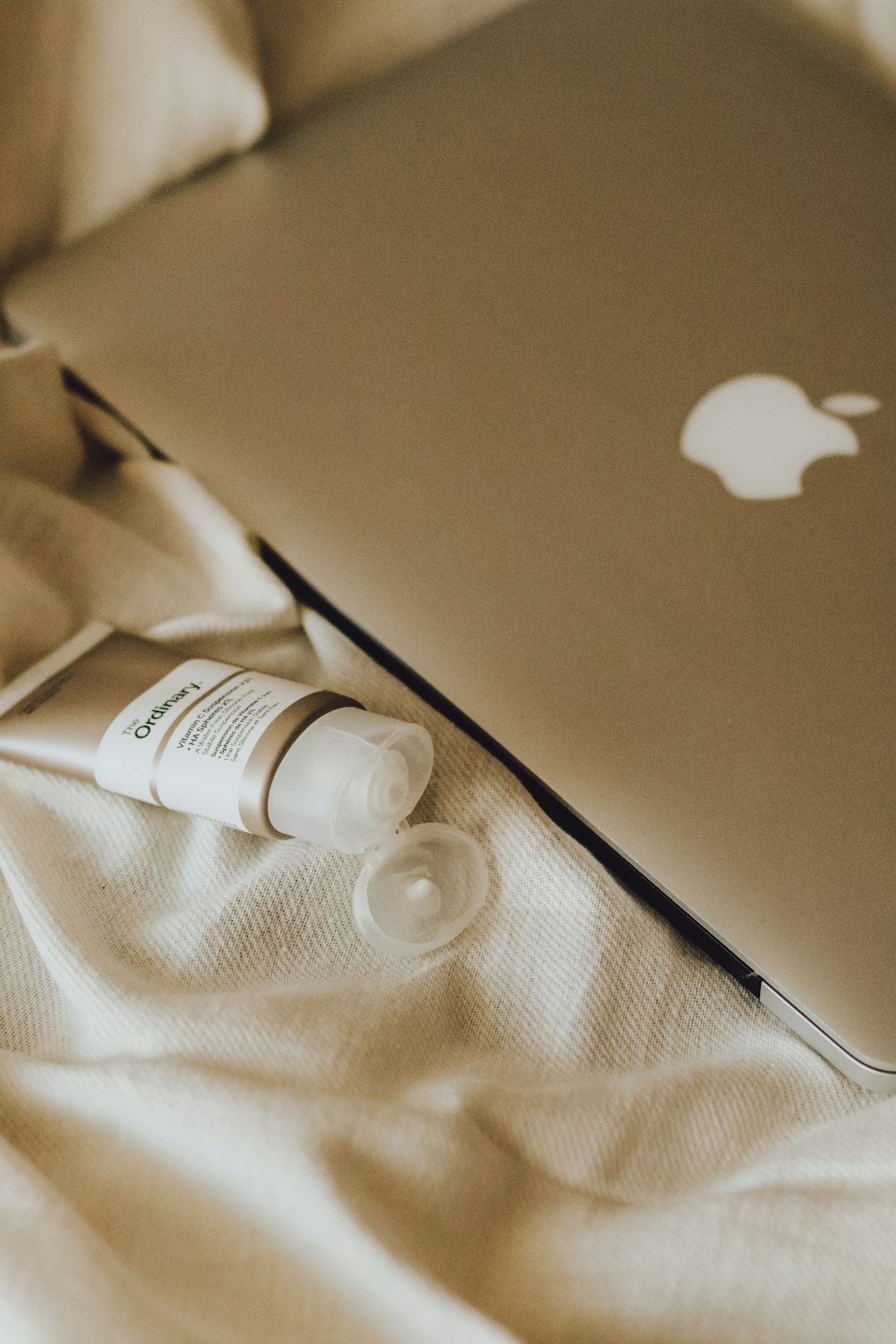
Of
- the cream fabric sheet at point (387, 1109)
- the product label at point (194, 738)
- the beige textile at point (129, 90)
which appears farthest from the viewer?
the beige textile at point (129, 90)

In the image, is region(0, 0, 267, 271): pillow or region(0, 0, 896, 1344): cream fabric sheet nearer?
region(0, 0, 896, 1344): cream fabric sheet

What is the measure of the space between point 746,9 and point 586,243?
0.77 ft

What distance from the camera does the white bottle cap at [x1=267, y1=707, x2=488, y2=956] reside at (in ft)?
1.42

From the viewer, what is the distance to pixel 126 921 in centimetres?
46

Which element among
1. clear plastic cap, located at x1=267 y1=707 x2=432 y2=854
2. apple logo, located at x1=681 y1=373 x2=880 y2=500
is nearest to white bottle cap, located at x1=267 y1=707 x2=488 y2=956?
clear plastic cap, located at x1=267 y1=707 x2=432 y2=854

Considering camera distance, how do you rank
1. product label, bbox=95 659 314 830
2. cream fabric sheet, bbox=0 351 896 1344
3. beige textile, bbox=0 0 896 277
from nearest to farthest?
cream fabric sheet, bbox=0 351 896 1344 < product label, bbox=95 659 314 830 < beige textile, bbox=0 0 896 277

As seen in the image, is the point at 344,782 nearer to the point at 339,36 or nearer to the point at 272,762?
the point at 272,762

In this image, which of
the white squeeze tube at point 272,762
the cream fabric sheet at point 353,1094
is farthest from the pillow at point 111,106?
the white squeeze tube at point 272,762

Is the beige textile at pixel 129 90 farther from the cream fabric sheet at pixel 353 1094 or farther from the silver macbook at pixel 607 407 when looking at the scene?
the cream fabric sheet at pixel 353 1094

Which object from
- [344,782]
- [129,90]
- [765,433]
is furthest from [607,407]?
[129,90]

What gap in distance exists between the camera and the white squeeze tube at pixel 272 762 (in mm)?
436

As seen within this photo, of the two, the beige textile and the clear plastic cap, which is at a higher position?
the beige textile

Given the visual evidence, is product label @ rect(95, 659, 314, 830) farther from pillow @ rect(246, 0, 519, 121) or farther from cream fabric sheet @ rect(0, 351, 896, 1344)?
pillow @ rect(246, 0, 519, 121)

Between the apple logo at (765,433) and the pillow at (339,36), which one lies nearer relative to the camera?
the apple logo at (765,433)
